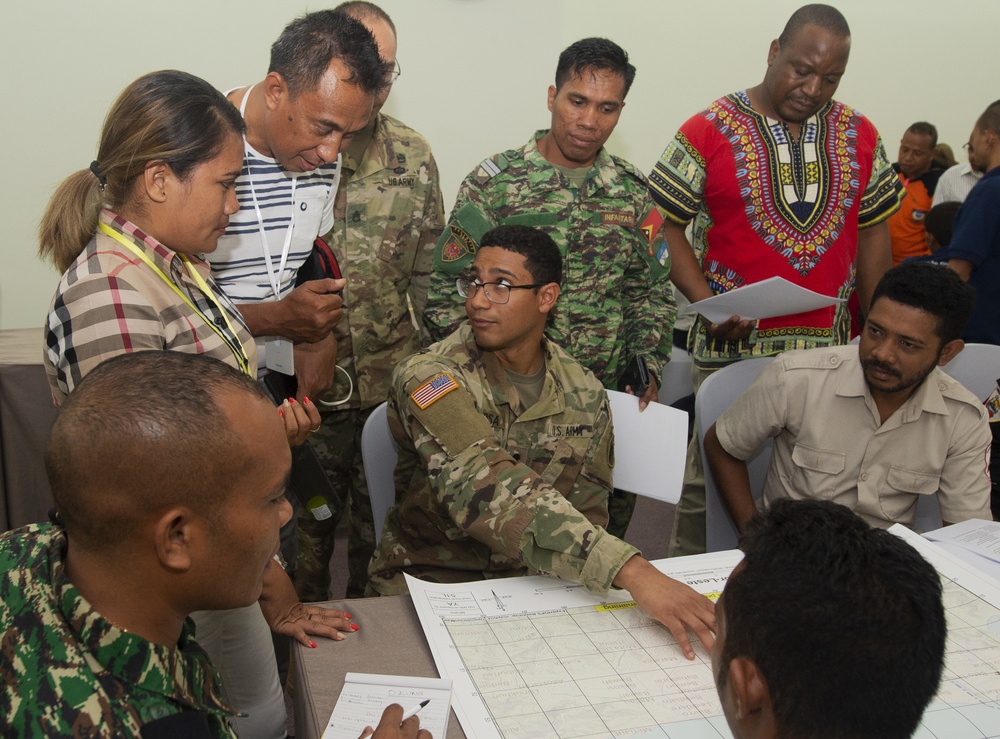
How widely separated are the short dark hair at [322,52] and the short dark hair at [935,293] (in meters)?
1.25

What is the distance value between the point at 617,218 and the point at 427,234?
0.54 meters

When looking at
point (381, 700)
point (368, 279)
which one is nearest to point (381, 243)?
point (368, 279)

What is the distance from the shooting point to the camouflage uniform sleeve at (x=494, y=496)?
4.29 ft

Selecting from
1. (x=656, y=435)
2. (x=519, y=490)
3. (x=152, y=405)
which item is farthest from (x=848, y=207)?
(x=152, y=405)

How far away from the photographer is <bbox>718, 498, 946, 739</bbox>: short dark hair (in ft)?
2.61

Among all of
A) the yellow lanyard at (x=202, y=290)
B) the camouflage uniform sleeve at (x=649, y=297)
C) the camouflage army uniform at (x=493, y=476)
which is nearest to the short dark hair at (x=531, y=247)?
the camouflage army uniform at (x=493, y=476)

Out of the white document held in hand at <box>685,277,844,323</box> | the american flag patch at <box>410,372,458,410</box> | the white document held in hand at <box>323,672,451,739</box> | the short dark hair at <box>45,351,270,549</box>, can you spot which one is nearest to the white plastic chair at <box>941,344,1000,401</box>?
the white document held in hand at <box>685,277,844,323</box>

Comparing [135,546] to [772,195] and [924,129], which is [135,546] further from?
[924,129]

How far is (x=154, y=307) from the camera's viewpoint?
1216mm

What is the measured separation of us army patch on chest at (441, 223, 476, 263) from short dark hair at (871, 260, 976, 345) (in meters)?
1.03

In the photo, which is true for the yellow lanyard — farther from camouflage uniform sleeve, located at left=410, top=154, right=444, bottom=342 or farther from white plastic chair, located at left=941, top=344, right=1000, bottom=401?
white plastic chair, located at left=941, top=344, right=1000, bottom=401

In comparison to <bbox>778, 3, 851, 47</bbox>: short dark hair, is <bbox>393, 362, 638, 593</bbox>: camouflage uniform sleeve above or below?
below

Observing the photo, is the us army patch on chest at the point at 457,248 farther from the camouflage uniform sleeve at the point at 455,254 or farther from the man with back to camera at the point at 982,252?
the man with back to camera at the point at 982,252

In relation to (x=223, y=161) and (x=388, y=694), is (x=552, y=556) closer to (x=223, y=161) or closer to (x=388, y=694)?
(x=388, y=694)
